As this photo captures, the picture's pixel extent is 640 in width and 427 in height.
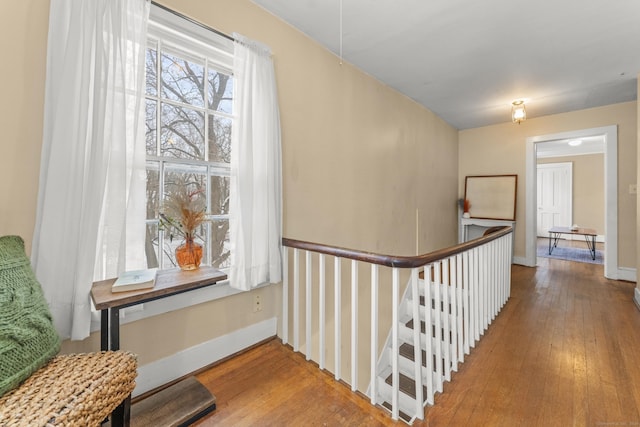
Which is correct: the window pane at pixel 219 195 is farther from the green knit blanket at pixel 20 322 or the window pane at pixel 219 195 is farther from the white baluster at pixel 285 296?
the green knit blanket at pixel 20 322

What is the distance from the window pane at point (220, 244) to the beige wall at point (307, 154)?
27 centimetres

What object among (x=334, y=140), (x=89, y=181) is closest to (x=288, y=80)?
(x=334, y=140)

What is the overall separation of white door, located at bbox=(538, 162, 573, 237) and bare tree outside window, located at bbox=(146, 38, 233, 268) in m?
8.80

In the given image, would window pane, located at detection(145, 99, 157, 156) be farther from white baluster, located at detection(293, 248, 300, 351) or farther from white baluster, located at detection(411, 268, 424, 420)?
white baluster, located at detection(411, 268, 424, 420)

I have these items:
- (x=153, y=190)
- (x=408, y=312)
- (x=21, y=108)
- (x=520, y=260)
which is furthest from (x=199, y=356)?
(x=520, y=260)

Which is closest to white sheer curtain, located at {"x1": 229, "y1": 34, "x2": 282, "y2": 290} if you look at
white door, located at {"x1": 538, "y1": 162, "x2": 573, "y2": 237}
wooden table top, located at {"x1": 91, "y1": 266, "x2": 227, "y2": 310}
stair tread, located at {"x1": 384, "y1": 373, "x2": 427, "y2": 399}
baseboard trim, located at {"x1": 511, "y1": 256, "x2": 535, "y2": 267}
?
wooden table top, located at {"x1": 91, "y1": 266, "x2": 227, "y2": 310}

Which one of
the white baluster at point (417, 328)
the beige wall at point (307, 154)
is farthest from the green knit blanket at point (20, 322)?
the white baluster at point (417, 328)

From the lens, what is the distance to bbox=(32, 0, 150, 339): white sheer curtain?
1.19 m

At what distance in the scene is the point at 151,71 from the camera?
1612 mm

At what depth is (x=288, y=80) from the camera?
2.22m

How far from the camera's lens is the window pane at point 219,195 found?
1892 millimetres

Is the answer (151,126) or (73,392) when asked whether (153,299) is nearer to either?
(73,392)

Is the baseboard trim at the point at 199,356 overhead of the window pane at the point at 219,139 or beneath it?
beneath

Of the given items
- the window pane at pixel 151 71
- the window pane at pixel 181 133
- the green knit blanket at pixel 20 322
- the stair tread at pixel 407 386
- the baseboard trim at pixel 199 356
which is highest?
the window pane at pixel 151 71
